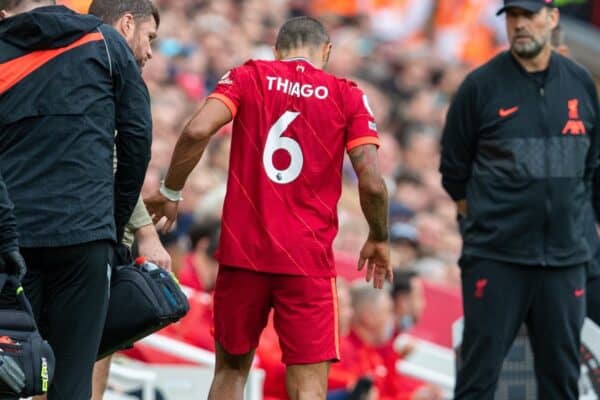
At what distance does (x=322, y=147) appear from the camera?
290 inches

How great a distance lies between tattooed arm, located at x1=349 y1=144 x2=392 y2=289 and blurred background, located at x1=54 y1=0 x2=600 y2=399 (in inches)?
53.2

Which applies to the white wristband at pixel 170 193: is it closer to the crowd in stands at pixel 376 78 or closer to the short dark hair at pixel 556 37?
the short dark hair at pixel 556 37

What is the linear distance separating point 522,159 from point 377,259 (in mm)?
1087

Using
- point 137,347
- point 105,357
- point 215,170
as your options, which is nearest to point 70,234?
point 105,357

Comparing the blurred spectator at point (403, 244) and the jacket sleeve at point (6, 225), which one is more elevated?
the jacket sleeve at point (6, 225)

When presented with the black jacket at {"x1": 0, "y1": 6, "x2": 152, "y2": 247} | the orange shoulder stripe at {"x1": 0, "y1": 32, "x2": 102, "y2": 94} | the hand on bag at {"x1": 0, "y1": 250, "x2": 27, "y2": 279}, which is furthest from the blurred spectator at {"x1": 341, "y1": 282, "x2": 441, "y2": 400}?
the hand on bag at {"x1": 0, "y1": 250, "x2": 27, "y2": 279}

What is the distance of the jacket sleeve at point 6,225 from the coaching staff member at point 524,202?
310 centimetres

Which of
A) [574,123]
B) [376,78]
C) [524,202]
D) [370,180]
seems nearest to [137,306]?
[370,180]

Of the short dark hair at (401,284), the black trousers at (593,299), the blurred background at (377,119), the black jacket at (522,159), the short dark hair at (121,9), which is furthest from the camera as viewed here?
the short dark hair at (401,284)

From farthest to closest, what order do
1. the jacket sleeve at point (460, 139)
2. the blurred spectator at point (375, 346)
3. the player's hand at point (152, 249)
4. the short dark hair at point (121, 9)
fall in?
the blurred spectator at point (375, 346), the jacket sleeve at point (460, 139), the player's hand at point (152, 249), the short dark hair at point (121, 9)

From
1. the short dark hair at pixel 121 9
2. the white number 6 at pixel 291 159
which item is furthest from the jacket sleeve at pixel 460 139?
A: the short dark hair at pixel 121 9

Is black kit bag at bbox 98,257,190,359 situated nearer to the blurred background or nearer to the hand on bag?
the hand on bag

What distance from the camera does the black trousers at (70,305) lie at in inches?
250

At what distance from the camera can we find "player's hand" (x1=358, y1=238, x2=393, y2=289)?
24.6 feet
